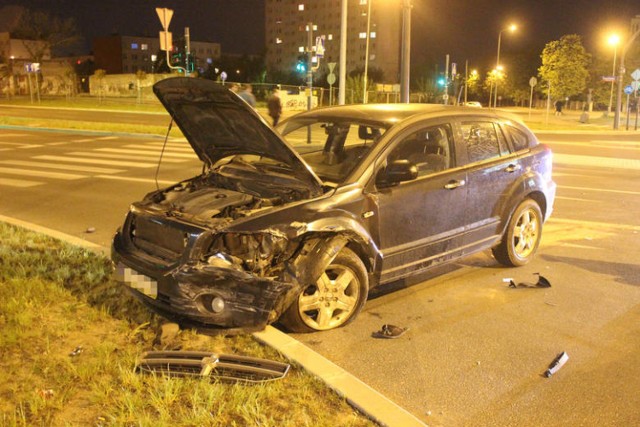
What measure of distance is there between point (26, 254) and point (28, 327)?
6.60 feet

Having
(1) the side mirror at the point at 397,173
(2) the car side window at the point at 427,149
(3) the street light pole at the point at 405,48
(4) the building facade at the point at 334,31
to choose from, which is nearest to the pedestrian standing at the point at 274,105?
(3) the street light pole at the point at 405,48

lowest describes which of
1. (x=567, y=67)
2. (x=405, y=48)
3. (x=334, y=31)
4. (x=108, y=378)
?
(x=108, y=378)

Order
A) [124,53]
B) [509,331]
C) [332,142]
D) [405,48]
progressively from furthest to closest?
[124,53] < [405,48] < [332,142] < [509,331]

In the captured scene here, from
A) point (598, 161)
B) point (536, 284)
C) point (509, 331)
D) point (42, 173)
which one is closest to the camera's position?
point (509, 331)

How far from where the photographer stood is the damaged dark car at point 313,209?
13.9ft

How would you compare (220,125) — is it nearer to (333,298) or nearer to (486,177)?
(333,298)

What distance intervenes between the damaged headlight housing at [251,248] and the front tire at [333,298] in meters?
0.40

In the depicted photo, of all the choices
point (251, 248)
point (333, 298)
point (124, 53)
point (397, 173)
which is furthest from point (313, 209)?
point (124, 53)

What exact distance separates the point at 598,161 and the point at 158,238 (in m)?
15.5

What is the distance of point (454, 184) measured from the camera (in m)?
5.51

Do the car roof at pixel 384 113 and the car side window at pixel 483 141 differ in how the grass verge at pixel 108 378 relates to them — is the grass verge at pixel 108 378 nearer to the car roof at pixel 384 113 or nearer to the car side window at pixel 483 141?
the car roof at pixel 384 113

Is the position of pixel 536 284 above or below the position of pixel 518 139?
below

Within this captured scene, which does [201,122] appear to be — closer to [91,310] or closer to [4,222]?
[91,310]

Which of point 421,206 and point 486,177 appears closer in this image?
point 421,206
